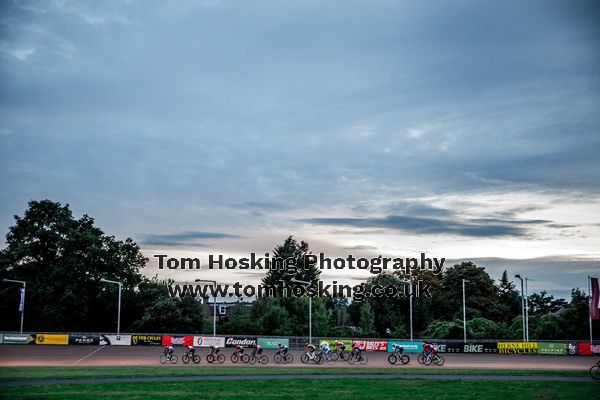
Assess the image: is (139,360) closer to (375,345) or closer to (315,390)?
(315,390)

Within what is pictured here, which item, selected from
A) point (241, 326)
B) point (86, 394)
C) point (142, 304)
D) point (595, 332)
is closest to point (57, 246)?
point (142, 304)

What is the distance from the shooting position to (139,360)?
53562mm

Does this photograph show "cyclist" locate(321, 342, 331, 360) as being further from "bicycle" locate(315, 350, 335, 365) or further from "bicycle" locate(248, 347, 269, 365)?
"bicycle" locate(248, 347, 269, 365)

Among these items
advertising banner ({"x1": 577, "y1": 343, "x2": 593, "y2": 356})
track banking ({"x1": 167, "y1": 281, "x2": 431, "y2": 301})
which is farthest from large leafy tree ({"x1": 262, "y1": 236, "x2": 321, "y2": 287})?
advertising banner ({"x1": 577, "y1": 343, "x2": 593, "y2": 356})

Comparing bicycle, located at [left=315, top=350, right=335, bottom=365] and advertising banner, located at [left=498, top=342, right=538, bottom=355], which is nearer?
bicycle, located at [left=315, top=350, right=335, bottom=365]

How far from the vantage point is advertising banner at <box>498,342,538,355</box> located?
70938 millimetres

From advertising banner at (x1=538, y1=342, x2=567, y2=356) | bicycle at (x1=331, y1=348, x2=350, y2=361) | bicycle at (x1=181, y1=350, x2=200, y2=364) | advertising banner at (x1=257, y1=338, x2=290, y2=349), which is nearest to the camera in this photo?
bicycle at (x1=181, y1=350, x2=200, y2=364)

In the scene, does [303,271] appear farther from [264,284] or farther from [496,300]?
[496,300]

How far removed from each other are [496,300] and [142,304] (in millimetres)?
61746

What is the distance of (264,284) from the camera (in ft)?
375

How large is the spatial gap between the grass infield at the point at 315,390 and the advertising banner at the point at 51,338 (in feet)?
154

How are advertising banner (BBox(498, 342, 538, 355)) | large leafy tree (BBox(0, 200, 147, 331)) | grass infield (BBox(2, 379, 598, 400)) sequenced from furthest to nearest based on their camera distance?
large leafy tree (BBox(0, 200, 147, 331)), advertising banner (BBox(498, 342, 538, 355)), grass infield (BBox(2, 379, 598, 400))

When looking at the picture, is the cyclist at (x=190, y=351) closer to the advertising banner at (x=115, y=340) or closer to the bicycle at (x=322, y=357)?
the bicycle at (x=322, y=357)

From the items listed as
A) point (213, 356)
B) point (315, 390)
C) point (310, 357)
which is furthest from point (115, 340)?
point (315, 390)
